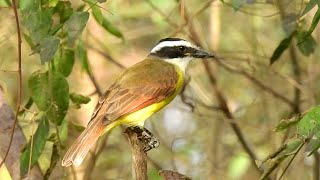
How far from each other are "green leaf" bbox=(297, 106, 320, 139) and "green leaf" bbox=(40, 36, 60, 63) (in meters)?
0.97

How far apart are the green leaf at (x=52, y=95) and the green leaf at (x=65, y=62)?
14cm

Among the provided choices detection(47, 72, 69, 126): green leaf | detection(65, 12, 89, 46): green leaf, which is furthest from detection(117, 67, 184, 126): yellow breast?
detection(65, 12, 89, 46): green leaf

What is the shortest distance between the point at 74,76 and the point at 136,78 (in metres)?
2.32

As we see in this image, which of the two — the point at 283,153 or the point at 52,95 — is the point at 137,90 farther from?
the point at 283,153

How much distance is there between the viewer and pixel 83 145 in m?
3.55

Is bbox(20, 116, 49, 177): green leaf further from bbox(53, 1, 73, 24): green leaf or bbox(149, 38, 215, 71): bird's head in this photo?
bbox(149, 38, 215, 71): bird's head

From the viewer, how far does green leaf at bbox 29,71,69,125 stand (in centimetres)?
377

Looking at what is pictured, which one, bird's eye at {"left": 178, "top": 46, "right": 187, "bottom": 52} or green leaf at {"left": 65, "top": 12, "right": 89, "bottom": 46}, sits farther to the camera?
bird's eye at {"left": 178, "top": 46, "right": 187, "bottom": 52}

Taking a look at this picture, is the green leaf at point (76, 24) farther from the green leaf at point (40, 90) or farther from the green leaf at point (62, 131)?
the green leaf at point (62, 131)

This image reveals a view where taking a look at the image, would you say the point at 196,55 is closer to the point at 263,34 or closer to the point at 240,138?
the point at 240,138

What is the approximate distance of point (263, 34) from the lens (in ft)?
21.3

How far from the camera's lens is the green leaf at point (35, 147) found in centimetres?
367

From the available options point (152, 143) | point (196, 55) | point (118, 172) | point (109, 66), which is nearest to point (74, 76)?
point (109, 66)

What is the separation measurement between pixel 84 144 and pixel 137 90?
420 millimetres
